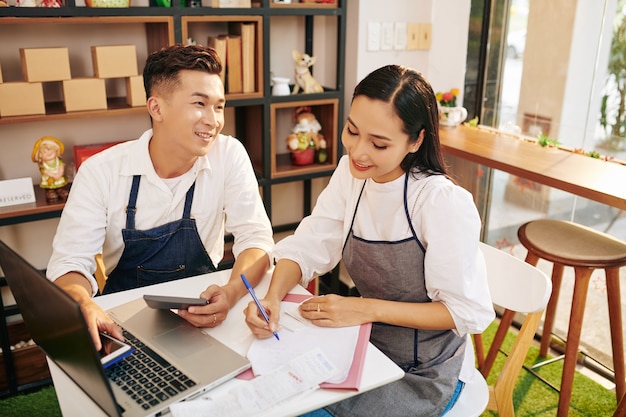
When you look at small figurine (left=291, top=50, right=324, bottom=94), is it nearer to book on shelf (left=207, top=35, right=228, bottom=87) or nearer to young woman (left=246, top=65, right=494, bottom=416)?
book on shelf (left=207, top=35, right=228, bottom=87)

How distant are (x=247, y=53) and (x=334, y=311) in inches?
60.3

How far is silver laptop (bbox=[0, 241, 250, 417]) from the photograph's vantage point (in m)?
0.94

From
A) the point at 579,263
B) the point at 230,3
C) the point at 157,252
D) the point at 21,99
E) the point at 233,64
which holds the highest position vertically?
the point at 230,3

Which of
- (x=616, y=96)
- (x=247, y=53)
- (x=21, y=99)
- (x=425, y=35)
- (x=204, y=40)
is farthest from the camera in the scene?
(x=425, y=35)

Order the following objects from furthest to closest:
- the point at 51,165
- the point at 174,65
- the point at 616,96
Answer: the point at 616,96 → the point at 51,165 → the point at 174,65

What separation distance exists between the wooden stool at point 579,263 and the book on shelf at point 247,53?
125 cm

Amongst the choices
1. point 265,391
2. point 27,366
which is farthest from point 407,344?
point 27,366

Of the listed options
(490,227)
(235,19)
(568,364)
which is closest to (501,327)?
(568,364)

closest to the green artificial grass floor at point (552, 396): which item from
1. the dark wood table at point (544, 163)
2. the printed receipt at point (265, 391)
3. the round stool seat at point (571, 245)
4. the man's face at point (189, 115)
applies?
the round stool seat at point (571, 245)

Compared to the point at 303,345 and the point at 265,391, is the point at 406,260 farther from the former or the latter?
the point at 265,391

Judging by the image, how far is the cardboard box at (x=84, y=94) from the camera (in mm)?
2271

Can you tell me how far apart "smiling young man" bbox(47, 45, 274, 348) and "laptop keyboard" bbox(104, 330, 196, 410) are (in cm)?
44

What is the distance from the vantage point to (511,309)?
163cm

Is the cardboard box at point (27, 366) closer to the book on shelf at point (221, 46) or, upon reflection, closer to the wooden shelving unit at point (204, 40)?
the wooden shelving unit at point (204, 40)
